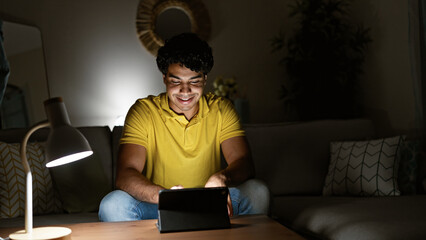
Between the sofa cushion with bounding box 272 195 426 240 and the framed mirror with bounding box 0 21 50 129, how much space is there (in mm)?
1893

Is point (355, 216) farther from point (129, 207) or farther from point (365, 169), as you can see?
point (129, 207)

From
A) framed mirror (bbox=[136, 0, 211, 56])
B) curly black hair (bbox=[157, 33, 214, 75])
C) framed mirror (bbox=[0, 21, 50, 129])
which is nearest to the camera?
curly black hair (bbox=[157, 33, 214, 75])

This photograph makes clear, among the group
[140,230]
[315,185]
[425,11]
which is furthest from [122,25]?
[140,230]

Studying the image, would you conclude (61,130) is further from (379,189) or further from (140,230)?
(379,189)

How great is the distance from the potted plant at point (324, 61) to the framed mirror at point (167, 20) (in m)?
0.59

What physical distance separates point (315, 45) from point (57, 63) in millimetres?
1883

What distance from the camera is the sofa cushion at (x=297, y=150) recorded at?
2.64m

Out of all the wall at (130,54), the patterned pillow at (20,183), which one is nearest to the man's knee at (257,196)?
the patterned pillow at (20,183)

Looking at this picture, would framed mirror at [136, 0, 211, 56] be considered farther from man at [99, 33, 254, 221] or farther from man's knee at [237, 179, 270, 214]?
man's knee at [237, 179, 270, 214]

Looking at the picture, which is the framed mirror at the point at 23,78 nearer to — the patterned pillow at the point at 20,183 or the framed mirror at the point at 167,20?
the framed mirror at the point at 167,20

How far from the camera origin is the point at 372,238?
1.67 m

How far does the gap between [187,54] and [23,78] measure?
6.10 feet

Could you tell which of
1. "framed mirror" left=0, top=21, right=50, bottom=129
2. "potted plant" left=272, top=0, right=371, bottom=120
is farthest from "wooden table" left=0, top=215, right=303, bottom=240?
"potted plant" left=272, top=0, right=371, bottom=120

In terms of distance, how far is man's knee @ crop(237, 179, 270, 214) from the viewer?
5.93 feet
